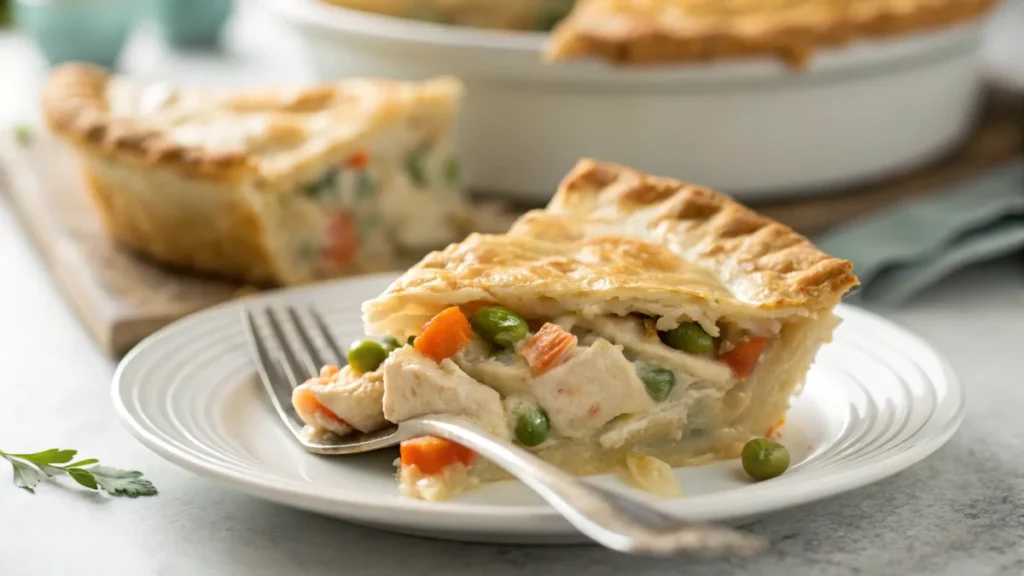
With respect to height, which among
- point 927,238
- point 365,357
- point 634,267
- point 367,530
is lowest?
point 367,530

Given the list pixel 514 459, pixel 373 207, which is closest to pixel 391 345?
pixel 514 459

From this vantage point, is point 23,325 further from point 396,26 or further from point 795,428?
point 795,428

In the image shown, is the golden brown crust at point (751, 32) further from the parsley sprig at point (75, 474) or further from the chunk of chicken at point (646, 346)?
the parsley sprig at point (75, 474)

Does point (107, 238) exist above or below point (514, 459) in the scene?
below

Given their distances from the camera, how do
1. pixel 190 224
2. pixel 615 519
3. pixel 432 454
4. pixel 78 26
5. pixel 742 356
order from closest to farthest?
pixel 615 519 < pixel 432 454 < pixel 742 356 < pixel 190 224 < pixel 78 26

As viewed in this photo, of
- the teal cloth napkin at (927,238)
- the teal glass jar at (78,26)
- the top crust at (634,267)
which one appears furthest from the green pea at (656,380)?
the teal glass jar at (78,26)

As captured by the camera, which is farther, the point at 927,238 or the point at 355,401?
the point at 927,238

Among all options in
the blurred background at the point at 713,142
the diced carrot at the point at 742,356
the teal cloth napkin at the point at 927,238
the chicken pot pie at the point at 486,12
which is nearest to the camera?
the diced carrot at the point at 742,356

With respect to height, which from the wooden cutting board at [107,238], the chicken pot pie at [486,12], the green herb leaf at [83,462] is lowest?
the green herb leaf at [83,462]

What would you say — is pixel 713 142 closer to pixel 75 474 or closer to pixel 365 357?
pixel 365 357
